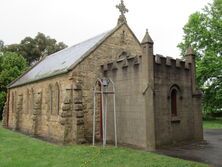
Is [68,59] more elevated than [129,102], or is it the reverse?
[68,59]

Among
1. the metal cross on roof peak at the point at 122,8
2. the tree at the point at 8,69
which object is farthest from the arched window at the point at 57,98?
the tree at the point at 8,69

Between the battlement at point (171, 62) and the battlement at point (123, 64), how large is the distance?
42.7 inches

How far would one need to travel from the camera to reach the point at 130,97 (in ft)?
55.1

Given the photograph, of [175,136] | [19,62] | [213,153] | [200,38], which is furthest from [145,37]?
[19,62]

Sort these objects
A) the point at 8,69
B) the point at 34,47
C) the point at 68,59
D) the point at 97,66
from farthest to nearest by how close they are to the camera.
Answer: the point at 34,47 < the point at 8,69 < the point at 68,59 < the point at 97,66

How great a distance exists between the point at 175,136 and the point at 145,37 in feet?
20.4

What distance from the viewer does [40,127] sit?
22.7 m

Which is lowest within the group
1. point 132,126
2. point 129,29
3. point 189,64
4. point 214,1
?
point 132,126

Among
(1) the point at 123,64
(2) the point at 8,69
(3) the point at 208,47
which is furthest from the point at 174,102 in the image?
(2) the point at 8,69

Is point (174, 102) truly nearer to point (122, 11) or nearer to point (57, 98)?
point (57, 98)

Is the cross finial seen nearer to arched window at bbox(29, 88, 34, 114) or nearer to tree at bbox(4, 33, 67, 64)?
arched window at bbox(29, 88, 34, 114)

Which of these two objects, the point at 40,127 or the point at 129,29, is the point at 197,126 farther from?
the point at 40,127

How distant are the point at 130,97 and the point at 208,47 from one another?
70.6 feet

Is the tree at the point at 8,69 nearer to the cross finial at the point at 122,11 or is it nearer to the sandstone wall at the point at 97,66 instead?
the cross finial at the point at 122,11
